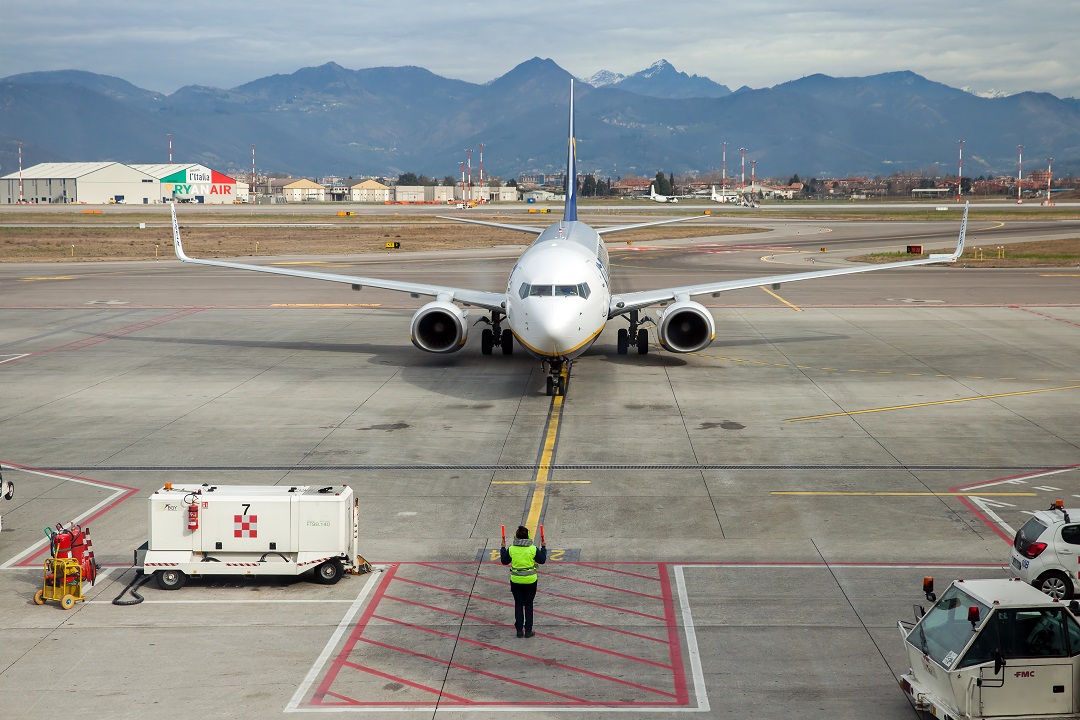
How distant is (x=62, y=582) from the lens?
661 inches

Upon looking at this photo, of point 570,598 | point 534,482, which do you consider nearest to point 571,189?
point 534,482

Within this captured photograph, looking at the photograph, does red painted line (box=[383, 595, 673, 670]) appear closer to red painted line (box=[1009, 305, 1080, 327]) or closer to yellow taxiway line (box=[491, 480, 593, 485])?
yellow taxiway line (box=[491, 480, 593, 485])

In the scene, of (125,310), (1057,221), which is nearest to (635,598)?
(125,310)

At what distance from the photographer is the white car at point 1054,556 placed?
635 inches

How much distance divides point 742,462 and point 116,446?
16.0m

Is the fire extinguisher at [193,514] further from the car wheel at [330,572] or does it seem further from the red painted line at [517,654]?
the red painted line at [517,654]

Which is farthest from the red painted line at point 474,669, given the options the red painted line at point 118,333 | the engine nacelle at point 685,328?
the red painted line at point 118,333

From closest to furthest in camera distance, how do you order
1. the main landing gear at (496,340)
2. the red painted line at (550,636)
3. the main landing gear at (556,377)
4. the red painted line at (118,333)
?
the red painted line at (550,636) → the main landing gear at (556,377) → the main landing gear at (496,340) → the red painted line at (118,333)

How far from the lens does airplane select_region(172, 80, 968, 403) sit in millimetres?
30812

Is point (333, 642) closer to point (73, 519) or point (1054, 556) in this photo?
point (73, 519)

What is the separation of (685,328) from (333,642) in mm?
23788

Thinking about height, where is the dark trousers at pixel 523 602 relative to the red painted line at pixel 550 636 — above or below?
above

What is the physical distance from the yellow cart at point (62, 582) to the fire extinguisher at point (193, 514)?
183cm

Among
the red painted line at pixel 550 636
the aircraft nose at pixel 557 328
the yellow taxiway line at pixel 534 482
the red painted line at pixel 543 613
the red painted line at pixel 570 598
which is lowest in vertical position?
the red painted line at pixel 550 636
